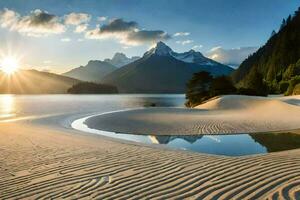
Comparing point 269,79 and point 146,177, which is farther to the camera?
point 269,79

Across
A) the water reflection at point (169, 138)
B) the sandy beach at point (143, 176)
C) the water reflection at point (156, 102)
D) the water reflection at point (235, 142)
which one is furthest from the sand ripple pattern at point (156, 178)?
the water reflection at point (156, 102)

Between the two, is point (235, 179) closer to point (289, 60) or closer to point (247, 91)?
point (247, 91)

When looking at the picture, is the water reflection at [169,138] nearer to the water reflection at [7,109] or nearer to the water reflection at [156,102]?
the water reflection at [7,109]

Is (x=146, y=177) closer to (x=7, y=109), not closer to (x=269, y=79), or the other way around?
(x=7, y=109)

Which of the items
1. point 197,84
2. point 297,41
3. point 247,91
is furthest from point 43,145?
point 297,41

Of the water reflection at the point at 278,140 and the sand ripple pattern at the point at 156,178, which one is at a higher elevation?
the sand ripple pattern at the point at 156,178

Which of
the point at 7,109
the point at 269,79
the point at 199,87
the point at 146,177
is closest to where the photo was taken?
the point at 146,177

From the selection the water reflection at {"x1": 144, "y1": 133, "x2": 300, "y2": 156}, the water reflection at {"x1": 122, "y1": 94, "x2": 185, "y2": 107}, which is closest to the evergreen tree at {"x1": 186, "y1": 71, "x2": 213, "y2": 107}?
the water reflection at {"x1": 122, "y1": 94, "x2": 185, "y2": 107}

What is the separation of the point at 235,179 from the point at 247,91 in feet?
186

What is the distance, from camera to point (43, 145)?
13172 millimetres

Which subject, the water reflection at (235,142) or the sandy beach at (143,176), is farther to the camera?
the water reflection at (235,142)

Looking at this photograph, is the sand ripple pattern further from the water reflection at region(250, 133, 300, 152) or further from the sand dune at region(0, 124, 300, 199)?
the water reflection at region(250, 133, 300, 152)

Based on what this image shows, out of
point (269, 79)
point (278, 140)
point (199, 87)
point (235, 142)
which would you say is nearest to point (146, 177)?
point (235, 142)

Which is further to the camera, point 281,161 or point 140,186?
point 281,161
